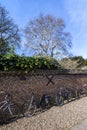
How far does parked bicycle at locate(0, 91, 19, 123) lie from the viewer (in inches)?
270

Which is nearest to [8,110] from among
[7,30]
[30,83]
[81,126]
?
[30,83]

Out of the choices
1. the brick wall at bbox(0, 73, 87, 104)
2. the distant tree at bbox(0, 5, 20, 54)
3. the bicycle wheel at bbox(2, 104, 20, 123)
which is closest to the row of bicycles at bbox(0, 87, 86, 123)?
the bicycle wheel at bbox(2, 104, 20, 123)

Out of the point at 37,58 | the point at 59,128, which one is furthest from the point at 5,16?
the point at 59,128

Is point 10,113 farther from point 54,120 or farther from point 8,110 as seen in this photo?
point 54,120

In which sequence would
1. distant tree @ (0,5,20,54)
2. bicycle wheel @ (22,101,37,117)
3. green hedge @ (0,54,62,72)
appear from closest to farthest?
1. bicycle wheel @ (22,101,37,117)
2. green hedge @ (0,54,62,72)
3. distant tree @ (0,5,20,54)

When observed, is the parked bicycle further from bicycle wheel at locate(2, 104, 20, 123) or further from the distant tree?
the distant tree

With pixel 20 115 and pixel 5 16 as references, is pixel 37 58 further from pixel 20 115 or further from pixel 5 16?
pixel 5 16

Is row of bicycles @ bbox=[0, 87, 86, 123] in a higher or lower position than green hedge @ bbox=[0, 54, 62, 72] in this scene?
lower

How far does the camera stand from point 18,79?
792 centimetres

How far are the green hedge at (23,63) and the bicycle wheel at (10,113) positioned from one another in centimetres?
136

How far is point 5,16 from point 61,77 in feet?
52.6

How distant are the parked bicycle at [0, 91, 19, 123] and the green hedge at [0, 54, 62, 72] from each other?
1.05 metres

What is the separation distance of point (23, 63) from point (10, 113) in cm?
210

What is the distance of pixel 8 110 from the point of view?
698 cm
